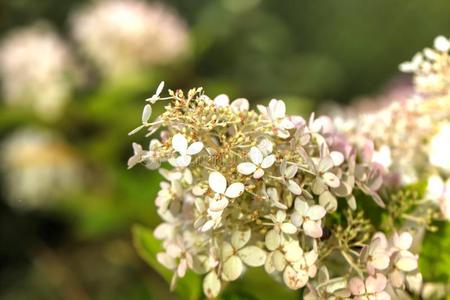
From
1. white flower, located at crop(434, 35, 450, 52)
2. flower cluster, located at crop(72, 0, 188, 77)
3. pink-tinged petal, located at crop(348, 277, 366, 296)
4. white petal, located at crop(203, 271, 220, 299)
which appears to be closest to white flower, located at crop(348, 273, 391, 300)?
pink-tinged petal, located at crop(348, 277, 366, 296)

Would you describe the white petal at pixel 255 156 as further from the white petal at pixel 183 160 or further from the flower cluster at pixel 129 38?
the flower cluster at pixel 129 38

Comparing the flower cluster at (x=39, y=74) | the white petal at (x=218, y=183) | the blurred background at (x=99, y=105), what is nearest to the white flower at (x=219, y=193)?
the white petal at (x=218, y=183)

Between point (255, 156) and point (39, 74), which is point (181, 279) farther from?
point (39, 74)

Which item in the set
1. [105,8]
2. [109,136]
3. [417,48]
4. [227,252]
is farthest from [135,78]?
[417,48]

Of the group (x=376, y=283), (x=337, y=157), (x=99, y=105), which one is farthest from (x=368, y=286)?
(x=99, y=105)

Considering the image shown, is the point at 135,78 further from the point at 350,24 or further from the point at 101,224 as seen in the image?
the point at 350,24

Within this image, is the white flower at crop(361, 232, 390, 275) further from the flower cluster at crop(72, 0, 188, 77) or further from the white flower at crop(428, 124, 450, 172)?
the flower cluster at crop(72, 0, 188, 77)
